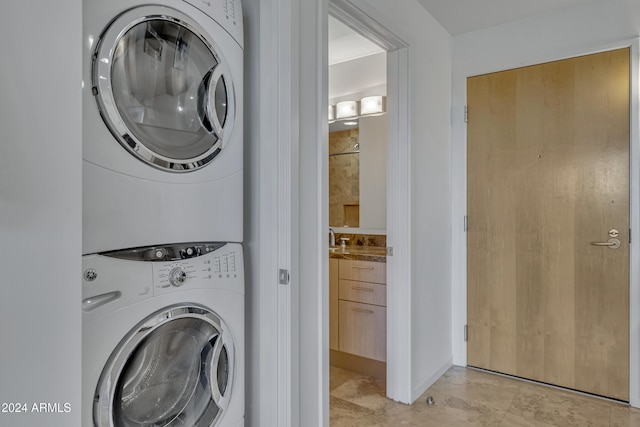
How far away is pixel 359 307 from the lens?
2734 millimetres

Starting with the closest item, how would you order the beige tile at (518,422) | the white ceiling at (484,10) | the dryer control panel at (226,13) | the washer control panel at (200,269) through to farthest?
the washer control panel at (200,269) < the dryer control panel at (226,13) < the beige tile at (518,422) < the white ceiling at (484,10)

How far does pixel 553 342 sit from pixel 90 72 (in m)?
2.92

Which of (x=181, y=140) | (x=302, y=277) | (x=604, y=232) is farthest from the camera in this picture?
(x=604, y=232)

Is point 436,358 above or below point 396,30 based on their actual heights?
below

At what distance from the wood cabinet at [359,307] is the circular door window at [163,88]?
169cm

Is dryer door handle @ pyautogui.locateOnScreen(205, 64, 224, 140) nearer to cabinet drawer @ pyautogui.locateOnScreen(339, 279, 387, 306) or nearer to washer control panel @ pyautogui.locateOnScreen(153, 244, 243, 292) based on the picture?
washer control panel @ pyautogui.locateOnScreen(153, 244, 243, 292)

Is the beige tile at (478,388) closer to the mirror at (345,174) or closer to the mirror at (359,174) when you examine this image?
the mirror at (359,174)

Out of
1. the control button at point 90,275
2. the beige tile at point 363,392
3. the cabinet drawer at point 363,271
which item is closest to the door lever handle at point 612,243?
the cabinet drawer at point 363,271

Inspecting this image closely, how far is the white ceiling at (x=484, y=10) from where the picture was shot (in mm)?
2471

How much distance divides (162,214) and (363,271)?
5.96 ft

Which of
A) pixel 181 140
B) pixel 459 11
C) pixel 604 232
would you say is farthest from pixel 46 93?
pixel 604 232

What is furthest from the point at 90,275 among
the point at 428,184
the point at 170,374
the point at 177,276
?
the point at 428,184

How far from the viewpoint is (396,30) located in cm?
220

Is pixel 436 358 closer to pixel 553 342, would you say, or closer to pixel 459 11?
pixel 553 342
